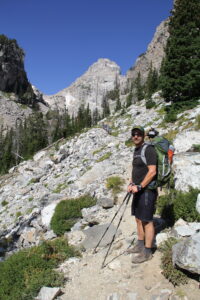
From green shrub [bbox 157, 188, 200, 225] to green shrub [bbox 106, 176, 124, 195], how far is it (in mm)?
3260

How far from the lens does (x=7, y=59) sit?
118m

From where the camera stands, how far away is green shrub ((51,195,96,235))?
7427mm

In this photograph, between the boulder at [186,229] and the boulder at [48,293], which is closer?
the boulder at [48,293]

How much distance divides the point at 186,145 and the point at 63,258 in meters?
6.79

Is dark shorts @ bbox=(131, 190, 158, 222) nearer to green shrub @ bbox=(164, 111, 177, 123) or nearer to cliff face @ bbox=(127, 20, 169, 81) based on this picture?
green shrub @ bbox=(164, 111, 177, 123)

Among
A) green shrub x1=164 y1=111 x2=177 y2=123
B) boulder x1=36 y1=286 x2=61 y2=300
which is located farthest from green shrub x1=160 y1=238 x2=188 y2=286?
green shrub x1=164 y1=111 x2=177 y2=123

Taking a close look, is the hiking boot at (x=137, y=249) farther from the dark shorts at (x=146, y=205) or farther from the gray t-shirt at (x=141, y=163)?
the gray t-shirt at (x=141, y=163)

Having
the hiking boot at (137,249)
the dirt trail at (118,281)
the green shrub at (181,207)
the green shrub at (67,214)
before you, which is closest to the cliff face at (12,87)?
the green shrub at (67,214)

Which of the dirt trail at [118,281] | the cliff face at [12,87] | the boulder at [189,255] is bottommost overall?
the dirt trail at [118,281]

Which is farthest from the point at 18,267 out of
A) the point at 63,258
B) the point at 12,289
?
the point at 63,258

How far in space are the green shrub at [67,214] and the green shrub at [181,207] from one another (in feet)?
10.4

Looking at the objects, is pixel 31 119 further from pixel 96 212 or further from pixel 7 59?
pixel 96 212

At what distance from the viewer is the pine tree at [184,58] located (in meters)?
18.4

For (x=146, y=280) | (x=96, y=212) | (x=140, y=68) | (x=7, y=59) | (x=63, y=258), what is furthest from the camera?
(x=140, y=68)
